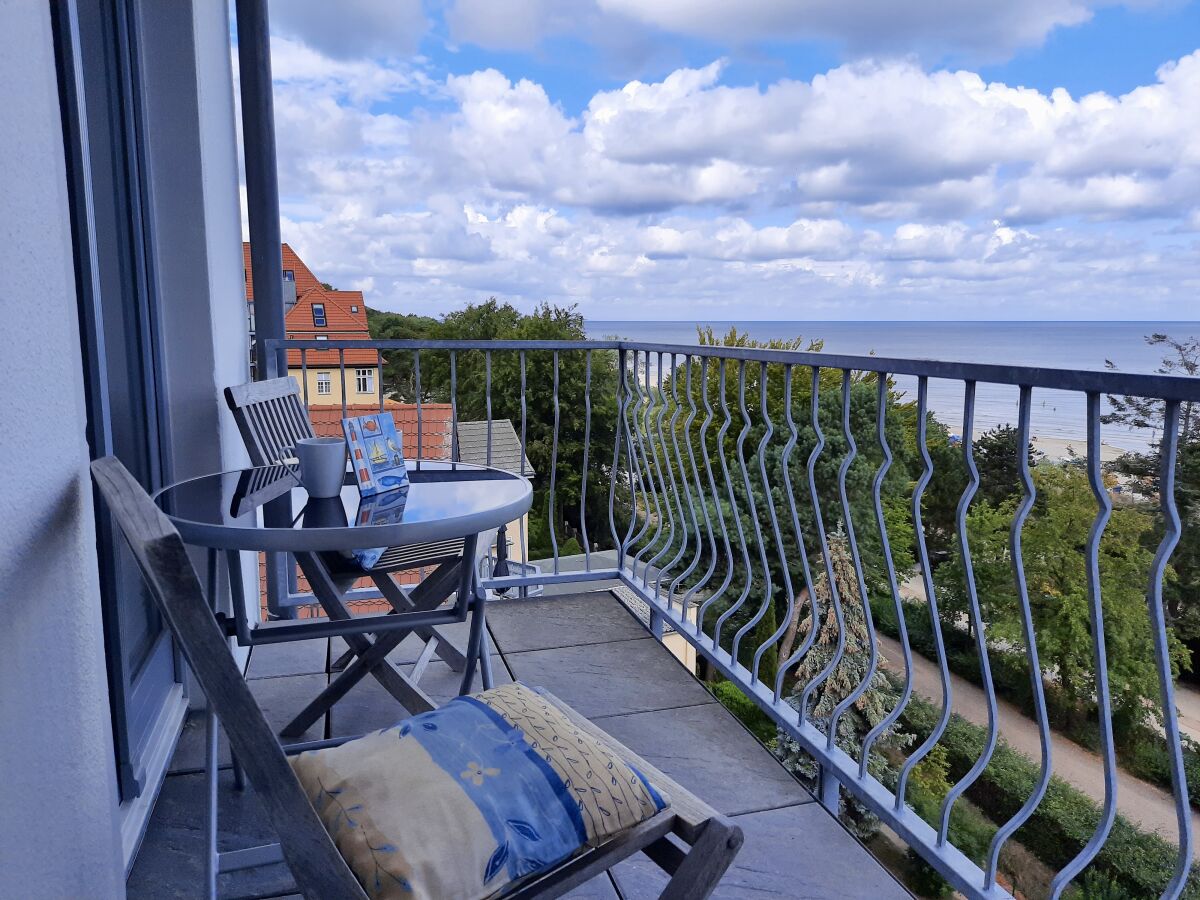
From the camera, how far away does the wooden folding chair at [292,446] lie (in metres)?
2.33

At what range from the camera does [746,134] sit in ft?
147

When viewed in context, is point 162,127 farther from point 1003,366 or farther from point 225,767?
point 1003,366

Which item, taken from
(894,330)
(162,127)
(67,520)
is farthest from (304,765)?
(894,330)

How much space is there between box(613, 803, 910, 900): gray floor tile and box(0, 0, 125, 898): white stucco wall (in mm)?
1129

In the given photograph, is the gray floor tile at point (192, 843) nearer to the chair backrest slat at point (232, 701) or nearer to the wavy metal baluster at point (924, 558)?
the chair backrest slat at point (232, 701)

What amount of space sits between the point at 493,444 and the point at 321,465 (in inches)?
629

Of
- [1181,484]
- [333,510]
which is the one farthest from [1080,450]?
[333,510]

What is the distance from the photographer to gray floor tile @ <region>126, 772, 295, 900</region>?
1777 millimetres

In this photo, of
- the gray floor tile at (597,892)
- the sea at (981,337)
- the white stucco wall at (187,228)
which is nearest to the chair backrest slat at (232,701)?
the gray floor tile at (597,892)

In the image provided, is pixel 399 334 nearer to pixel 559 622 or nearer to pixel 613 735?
pixel 559 622

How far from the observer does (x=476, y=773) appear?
1.14 metres

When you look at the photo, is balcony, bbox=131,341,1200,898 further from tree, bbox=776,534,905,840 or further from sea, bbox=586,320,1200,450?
sea, bbox=586,320,1200,450

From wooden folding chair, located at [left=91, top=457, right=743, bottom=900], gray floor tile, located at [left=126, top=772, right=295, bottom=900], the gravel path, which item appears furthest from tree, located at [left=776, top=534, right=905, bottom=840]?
wooden folding chair, located at [left=91, top=457, right=743, bottom=900]

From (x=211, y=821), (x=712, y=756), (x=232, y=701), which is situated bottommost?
(x=712, y=756)
